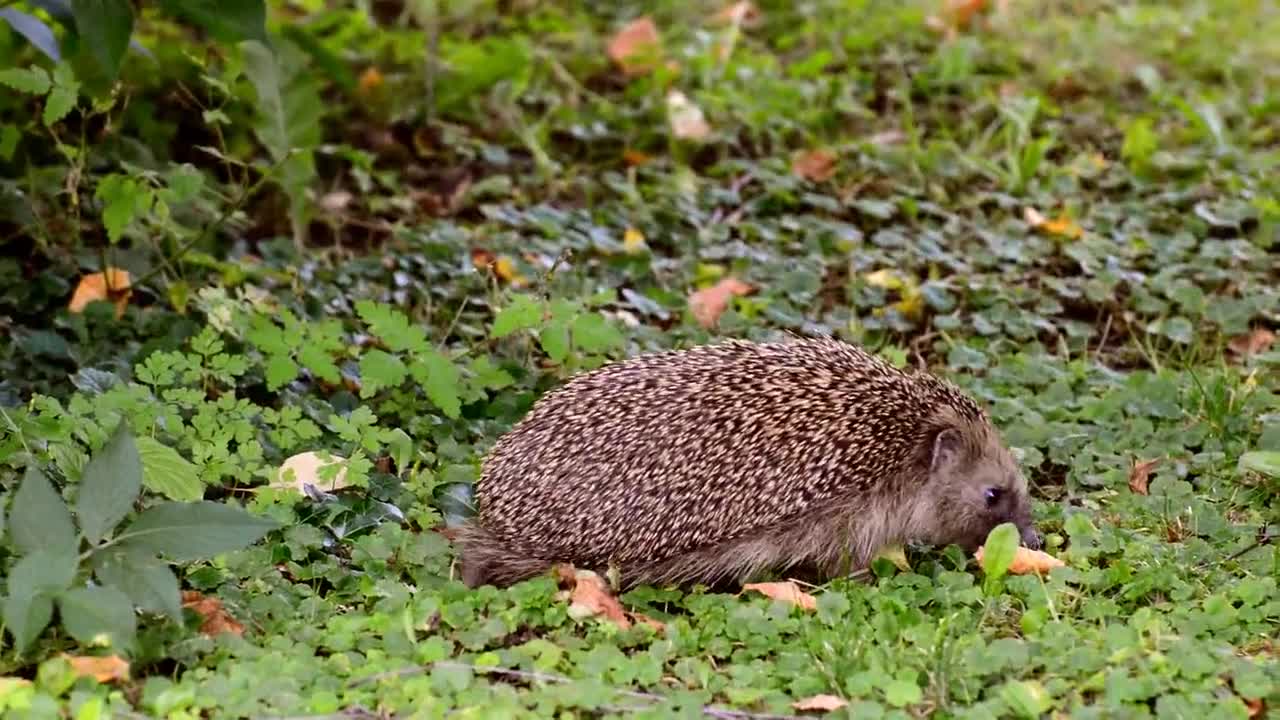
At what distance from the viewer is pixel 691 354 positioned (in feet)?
17.5

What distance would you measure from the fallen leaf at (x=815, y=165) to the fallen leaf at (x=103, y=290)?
3488 mm

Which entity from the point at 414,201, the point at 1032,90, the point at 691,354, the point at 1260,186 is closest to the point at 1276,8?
the point at 1032,90

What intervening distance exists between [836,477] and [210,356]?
2.40m

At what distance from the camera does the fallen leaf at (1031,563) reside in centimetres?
488

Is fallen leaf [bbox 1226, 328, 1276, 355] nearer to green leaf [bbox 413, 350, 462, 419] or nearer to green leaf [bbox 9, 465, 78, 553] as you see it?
green leaf [bbox 413, 350, 462, 419]

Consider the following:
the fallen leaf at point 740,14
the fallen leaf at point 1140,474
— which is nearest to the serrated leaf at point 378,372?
the fallen leaf at point 1140,474

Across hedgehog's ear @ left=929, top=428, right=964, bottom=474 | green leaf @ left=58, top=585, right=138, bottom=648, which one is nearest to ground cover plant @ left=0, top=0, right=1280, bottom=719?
green leaf @ left=58, top=585, right=138, bottom=648

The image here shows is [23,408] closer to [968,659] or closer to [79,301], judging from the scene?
[79,301]

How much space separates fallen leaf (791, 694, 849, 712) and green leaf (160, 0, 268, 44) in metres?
2.66

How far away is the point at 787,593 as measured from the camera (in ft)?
15.5

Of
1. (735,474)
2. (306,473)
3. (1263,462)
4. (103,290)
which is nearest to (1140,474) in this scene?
(1263,462)

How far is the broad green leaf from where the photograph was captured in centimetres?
386

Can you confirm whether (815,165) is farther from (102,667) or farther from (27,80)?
(102,667)

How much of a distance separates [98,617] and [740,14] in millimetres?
7298
